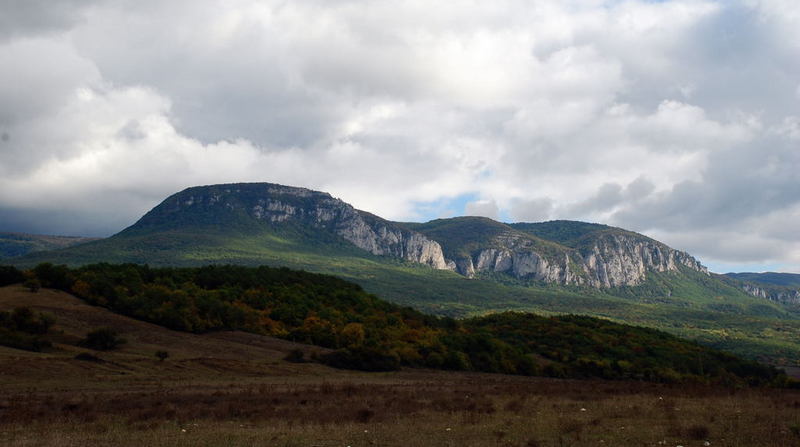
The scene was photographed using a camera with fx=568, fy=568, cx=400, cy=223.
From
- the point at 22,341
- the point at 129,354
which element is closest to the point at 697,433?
the point at 129,354

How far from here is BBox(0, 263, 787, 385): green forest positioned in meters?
76.5

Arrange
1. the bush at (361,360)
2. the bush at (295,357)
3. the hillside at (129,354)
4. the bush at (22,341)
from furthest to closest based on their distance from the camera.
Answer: the bush at (361,360), the bush at (295,357), the bush at (22,341), the hillside at (129,354)

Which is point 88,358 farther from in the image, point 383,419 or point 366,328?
point 366,328

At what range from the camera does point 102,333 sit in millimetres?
53406

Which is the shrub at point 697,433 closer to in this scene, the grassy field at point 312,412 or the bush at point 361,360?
the grassy field at point 312,412

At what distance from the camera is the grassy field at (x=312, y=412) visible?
19.7 m

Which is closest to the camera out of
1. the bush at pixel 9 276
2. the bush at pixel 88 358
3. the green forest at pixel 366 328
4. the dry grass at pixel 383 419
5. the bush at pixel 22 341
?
the dry grass at pixel 383 419

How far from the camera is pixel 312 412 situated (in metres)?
27.5

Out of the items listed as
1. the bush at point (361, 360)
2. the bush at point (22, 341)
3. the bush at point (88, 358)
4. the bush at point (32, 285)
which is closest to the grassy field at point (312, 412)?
the bush at point (88, 358)

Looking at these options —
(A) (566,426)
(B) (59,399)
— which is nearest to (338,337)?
(B) (59,399)

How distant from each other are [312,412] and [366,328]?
63.9 m

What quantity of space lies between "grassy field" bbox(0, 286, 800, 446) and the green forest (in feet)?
92.0

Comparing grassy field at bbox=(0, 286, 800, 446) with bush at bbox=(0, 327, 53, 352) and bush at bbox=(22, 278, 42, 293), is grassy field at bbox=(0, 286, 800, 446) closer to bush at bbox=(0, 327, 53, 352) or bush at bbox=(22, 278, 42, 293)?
bush at bbox=(0, 327, 53, 352)

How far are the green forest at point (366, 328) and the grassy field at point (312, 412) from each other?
2803cm
